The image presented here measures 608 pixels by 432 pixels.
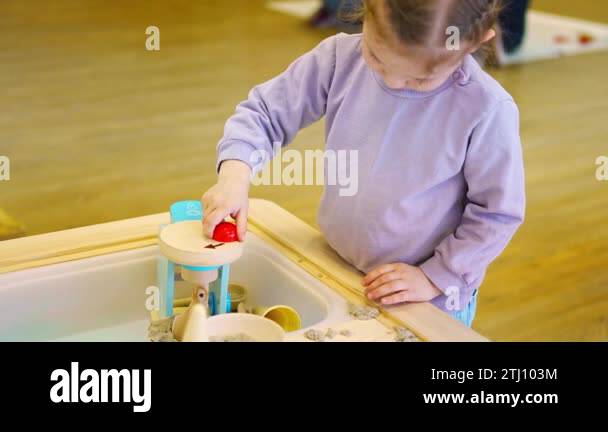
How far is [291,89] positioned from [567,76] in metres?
2.40

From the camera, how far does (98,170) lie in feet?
6.68

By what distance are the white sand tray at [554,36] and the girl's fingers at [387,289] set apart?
8.32 ft

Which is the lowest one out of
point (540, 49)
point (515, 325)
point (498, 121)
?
point (515, 325)

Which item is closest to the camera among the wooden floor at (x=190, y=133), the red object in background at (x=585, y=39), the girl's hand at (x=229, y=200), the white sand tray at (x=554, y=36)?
the girl's hand at (x=229, y=200)

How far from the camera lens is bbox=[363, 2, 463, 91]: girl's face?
0.68 m

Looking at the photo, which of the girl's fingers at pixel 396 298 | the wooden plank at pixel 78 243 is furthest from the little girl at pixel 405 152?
the wooden plank at pixel 78 243

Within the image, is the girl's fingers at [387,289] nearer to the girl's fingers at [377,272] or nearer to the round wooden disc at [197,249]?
the girl's fingers at [377,272]

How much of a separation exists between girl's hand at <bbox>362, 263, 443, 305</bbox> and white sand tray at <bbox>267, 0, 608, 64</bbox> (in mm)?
2511

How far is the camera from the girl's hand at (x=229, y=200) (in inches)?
30.0

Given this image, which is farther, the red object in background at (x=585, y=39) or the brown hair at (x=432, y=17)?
the red object in background at (x=585, y=39)

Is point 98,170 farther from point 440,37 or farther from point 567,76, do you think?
point 567,76

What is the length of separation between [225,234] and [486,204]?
24cm

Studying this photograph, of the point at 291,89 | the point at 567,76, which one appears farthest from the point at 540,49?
the point at 291,89

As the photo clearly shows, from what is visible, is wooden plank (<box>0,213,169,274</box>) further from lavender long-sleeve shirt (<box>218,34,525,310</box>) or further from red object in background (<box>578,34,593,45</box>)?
red object in background (<box>578,34,593,45</box>)
